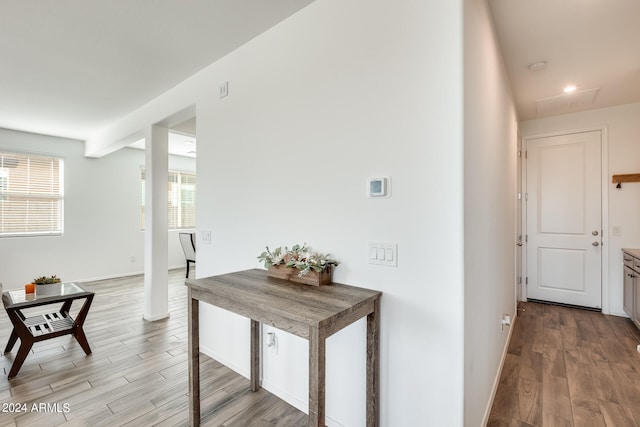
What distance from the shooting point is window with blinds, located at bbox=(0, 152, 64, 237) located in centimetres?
451

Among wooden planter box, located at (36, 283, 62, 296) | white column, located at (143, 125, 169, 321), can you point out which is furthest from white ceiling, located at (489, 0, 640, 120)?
wooden planter box, located at (36, 283, 62, 296)

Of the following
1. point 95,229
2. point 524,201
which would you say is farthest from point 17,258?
point 524,201

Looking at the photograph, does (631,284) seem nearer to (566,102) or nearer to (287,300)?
(566,102)

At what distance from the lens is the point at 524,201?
163 inches

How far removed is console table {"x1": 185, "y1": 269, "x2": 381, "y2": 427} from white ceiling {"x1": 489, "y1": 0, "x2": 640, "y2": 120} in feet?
6.58

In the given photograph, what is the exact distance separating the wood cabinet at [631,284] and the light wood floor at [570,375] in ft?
0.55

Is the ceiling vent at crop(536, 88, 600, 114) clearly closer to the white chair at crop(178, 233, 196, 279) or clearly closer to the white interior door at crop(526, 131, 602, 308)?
the white interior door at crop(526, 131, 602, 308)

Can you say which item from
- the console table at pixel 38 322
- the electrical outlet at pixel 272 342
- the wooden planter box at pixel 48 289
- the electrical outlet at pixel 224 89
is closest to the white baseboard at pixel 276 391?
the electrical outlet at pixel 272 342

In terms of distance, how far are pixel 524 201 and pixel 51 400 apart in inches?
204

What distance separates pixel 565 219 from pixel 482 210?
3.13 metres

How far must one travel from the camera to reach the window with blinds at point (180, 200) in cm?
643

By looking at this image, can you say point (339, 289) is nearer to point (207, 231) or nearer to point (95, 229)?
point (207, 231)

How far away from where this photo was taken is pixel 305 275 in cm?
165

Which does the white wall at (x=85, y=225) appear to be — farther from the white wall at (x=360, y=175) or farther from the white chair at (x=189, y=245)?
the white wall at (x=360, y=175)
